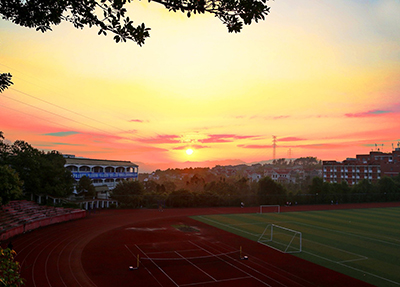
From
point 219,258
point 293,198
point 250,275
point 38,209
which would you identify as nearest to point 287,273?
point 250,275

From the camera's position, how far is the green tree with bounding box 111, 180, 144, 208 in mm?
52047

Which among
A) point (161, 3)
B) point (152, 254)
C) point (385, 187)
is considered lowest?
point (152, 254)

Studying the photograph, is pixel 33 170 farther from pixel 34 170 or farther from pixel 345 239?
pixel 345 239

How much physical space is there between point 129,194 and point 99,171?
23.2 meters

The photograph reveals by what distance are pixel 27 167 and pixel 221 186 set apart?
4010 centimetres

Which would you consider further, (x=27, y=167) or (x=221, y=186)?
(x=221, y=186)

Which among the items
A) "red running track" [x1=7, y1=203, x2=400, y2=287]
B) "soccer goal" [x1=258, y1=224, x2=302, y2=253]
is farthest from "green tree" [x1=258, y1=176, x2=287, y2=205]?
"red running track" [x1=7, y1=203, x2=400, y2=287]

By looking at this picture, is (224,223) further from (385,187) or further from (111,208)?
(385,187)

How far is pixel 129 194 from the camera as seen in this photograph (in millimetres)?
52844

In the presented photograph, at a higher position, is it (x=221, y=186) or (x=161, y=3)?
(x=161, y=3)

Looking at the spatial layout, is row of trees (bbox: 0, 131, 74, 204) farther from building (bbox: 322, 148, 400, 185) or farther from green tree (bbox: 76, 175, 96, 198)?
building (bbox: 322, 148, 400, 185)

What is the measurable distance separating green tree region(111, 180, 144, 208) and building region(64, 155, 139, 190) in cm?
1579

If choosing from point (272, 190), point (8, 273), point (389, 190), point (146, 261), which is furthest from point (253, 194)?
point (8, 273)

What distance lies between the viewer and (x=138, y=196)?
5253 centimetres
